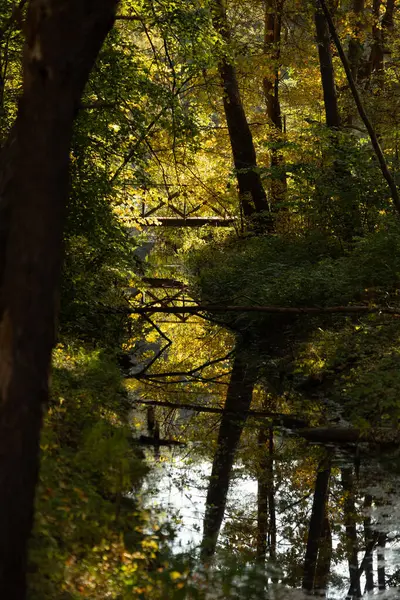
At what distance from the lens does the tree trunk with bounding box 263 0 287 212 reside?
71.8 ft

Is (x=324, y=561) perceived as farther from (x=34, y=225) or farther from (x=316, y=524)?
(x=34, y=225)

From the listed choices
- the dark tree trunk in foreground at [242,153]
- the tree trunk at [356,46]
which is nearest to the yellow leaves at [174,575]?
the dark tree trunk in foreground at [242,153]

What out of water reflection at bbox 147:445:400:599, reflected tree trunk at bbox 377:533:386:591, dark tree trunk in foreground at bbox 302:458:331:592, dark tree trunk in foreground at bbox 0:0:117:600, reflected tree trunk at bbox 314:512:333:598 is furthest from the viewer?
dark tree trunk in foreground at bbox 302:458:331:592

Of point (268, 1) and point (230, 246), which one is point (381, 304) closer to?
point (230, 246)

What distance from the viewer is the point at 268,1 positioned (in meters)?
22.5

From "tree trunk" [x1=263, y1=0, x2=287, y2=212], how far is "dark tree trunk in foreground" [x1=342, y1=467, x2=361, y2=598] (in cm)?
1339

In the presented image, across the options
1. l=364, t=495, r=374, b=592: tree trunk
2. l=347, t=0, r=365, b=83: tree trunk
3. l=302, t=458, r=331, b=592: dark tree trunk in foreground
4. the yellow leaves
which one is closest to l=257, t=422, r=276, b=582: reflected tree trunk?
l=302, t=458, r=331, b=592: dark tree trunk in foreground

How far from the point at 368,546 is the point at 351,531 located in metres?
0.32

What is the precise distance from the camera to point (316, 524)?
704 centimetres

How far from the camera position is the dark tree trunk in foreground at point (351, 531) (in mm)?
5738

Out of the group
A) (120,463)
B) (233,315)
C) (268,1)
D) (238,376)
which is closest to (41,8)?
(120,463)

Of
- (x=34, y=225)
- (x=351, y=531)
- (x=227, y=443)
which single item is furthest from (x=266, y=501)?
(x=34, y=225)

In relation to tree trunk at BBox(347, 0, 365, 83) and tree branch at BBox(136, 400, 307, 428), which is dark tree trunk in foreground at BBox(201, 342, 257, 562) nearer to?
tree branch at BBox(136, 400, 307, 428)

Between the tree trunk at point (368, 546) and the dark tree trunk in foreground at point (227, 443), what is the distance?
1.16m
